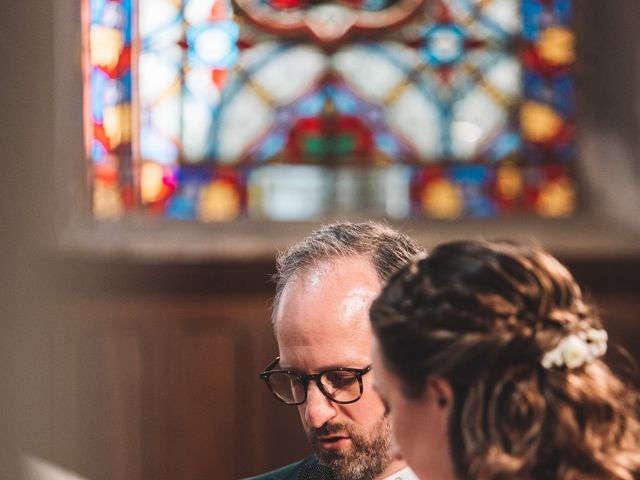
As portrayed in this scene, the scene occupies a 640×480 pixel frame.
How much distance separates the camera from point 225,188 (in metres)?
6.86

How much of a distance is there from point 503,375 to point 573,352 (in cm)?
10

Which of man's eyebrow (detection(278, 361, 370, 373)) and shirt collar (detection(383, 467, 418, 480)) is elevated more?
man's eyebrow (detection(278, 361, 370, 373))

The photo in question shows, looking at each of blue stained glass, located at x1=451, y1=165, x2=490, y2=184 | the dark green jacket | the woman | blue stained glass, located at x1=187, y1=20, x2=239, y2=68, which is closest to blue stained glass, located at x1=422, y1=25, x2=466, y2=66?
blue stained glass, located at x1=451, y1=165, x2=490, y2=184

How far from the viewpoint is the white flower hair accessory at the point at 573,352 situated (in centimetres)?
167

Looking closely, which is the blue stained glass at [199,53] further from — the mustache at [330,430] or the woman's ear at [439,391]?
the woman's ear at [439,391]

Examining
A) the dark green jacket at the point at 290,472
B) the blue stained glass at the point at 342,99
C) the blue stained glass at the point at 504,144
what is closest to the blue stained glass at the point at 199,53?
the blue stained glass at the point at 342,99

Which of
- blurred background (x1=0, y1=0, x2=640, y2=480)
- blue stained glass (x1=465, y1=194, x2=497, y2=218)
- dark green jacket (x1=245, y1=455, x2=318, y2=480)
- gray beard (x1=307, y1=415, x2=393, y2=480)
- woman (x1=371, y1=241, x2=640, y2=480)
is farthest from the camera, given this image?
blue stained glass (x1=465, y1=194, x2=497, y2=218)

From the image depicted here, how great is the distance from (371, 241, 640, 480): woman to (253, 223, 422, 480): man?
0.55m

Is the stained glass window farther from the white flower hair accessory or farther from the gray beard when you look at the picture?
the white flower hair accessory

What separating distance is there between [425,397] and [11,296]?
4950mm

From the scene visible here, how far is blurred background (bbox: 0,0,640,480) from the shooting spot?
253 inches

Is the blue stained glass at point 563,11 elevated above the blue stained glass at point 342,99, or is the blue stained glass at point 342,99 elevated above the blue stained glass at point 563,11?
the blue stained glass at point 563,11

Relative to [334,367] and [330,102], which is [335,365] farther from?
[330,102]

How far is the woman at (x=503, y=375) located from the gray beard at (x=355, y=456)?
0.55 meters
